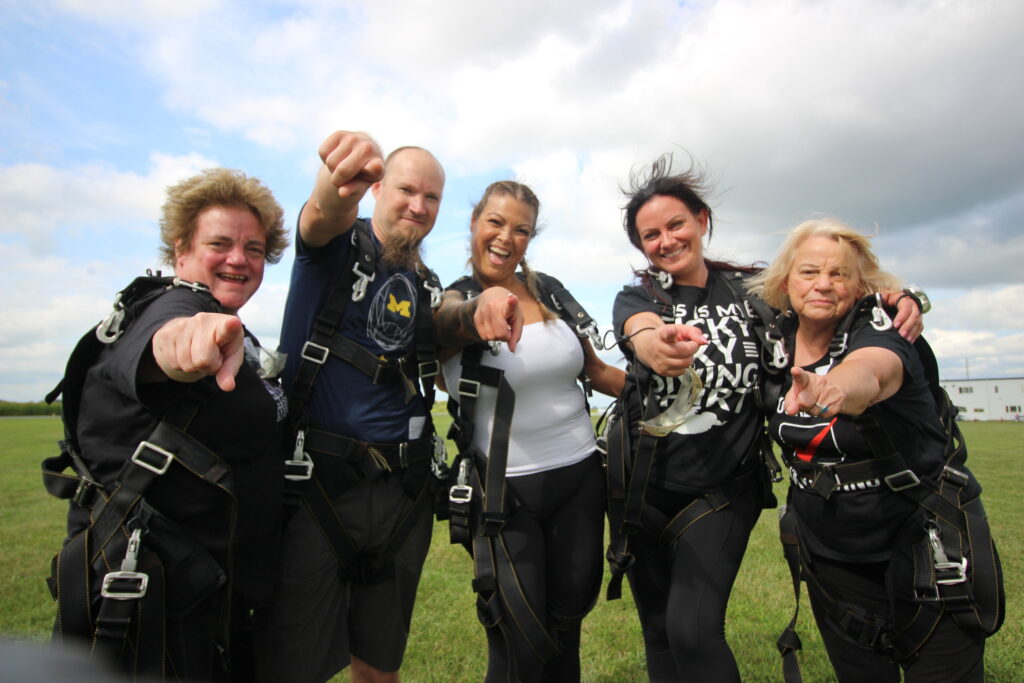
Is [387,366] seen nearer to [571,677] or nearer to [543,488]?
[543,488]

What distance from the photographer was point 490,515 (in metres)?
3.14

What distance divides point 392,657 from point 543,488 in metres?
1.15

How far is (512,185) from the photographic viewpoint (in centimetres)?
377

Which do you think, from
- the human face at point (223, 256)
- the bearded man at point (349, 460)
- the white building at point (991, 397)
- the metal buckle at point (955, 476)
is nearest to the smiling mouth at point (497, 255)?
the bearded man at point (349, 460)

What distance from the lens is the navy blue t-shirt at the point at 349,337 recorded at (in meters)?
2.99

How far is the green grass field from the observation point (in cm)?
445

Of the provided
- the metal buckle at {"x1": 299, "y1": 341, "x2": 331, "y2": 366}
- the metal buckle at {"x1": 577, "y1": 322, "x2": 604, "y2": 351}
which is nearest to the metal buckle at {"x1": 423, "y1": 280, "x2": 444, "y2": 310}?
the metal buckle at {"x1": 299, "y1": 341, "x2": 331, "y2": 366}

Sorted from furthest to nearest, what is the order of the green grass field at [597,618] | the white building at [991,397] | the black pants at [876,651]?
the white building at [991,397], the green grass field at [597,618], the black pants at [876,651]

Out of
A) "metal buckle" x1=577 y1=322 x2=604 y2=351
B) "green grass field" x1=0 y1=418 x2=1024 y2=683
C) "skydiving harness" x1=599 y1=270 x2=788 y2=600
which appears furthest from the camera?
"green grass field" x1=0 y1=418 x2=1024 y2=683

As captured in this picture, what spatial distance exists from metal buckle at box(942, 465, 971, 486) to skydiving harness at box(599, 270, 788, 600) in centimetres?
76

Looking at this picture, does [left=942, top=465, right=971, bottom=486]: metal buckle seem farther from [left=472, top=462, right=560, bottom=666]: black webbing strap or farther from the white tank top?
[left=472, top=462, right=560, bottom=666]: black webbing strap

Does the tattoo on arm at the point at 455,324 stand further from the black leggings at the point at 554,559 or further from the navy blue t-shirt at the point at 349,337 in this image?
the black leggings at the point at 554,559

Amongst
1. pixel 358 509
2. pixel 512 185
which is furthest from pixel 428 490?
pixel 512 185

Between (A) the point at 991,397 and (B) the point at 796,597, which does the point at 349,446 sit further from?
(A) the point at 991,397
